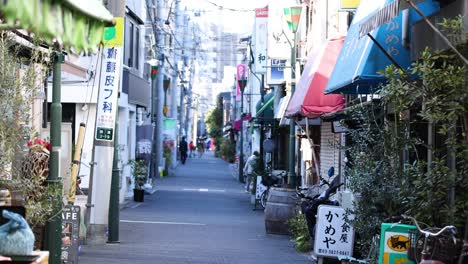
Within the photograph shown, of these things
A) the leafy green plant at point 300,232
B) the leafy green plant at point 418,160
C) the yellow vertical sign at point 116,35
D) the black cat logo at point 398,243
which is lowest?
the leafy green plant at point 300,232

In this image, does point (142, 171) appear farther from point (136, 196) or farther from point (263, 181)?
point (263, 181)

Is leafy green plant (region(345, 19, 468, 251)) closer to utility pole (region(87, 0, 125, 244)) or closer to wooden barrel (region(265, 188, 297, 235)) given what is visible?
utility pole (region(87, 0, 125, 244))

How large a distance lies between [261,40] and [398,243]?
2458 cm

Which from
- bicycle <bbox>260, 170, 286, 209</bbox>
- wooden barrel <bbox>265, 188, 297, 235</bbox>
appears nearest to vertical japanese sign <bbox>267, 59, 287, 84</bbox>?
bicycle <bbox>260, 170, 286, 209</bbox>

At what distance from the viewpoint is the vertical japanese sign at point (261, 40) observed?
30625 mm

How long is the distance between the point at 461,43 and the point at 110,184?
9040 mm

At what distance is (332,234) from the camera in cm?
1145

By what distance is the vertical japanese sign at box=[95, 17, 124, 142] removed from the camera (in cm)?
1447

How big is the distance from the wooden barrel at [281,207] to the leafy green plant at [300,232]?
278mm

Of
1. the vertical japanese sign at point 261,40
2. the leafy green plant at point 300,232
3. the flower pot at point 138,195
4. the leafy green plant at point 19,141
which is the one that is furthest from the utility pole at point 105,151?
the vertical japanese sign at point 261,40

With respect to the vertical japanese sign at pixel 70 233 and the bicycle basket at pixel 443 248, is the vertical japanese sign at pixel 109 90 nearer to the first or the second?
the vertical japanese sign at pixel 70 233

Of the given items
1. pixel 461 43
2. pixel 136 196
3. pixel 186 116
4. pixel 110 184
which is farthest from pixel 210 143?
pixel 461 43

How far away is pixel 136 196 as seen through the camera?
1053 inches

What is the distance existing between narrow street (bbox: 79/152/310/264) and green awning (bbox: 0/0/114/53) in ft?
31.4
